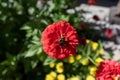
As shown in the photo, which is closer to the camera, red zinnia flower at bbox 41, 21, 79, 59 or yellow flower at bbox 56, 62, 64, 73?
red zinnia flower at bbox 41, 21, 79, 59

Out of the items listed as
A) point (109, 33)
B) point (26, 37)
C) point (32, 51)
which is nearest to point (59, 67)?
point (32, 51)

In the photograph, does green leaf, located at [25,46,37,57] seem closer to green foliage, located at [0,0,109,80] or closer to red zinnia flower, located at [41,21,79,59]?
green foliage, located at [0,0,109,80]

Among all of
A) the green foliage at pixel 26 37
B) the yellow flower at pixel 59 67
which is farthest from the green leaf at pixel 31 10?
the yellow flower at pixel 59 67

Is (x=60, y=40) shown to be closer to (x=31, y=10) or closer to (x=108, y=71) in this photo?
(x=108, y=71)

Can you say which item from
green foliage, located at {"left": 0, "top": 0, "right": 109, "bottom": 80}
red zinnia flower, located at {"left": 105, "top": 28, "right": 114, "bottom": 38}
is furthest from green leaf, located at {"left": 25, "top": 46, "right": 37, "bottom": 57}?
red zinnia flower, located at {"left": 105, "top": 28, "right": 114, "bottom": 38}

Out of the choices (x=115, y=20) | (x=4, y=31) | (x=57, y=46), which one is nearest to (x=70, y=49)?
(x=57, y=46)

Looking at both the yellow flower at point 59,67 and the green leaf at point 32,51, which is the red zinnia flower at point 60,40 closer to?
the green leaf at point 32,51
